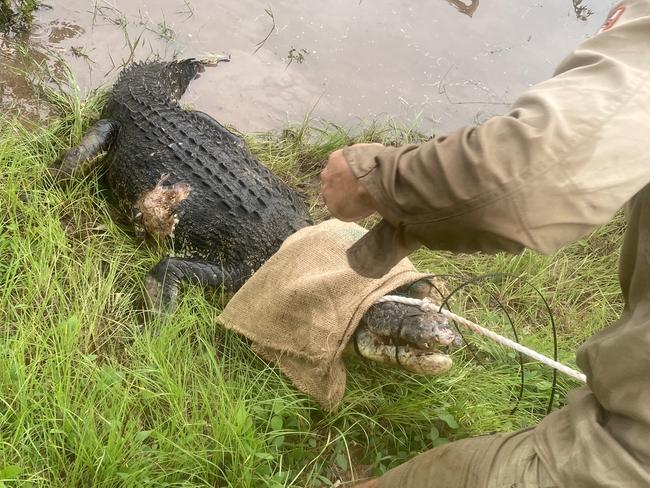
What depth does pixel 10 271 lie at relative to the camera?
2.89m

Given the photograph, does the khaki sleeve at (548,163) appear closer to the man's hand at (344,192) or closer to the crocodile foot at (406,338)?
the man's hand at (344,192)

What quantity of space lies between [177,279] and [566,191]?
2.42 meters

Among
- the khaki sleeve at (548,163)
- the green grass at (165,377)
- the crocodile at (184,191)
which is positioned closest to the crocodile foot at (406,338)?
the green grass at (165,377)

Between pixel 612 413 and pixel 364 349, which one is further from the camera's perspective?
pixel 364 349

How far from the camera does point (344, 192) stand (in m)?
1.56

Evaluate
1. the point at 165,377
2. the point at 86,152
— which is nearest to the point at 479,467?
the point at 165,377

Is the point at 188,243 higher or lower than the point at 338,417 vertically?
higher

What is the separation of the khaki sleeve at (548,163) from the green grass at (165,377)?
1574mm

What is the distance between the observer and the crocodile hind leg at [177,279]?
3211 mm

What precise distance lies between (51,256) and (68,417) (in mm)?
997

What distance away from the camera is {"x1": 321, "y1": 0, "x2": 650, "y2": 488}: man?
4.10 feet

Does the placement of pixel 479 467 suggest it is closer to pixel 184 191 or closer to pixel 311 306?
pixel 311 306

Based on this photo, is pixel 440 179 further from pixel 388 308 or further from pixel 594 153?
pixel 388 308

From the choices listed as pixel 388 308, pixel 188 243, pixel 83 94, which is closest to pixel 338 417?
pixel 388 308
